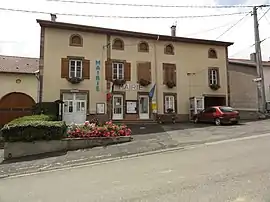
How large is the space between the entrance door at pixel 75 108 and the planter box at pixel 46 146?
346 inches

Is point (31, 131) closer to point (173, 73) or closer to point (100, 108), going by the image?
point (100, 108)

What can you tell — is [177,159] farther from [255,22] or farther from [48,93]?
[255,22]

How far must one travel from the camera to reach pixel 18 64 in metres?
28.2

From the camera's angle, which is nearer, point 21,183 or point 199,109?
point 21,183

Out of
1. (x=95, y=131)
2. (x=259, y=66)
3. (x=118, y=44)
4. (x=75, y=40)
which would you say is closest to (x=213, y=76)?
(x=259, y=66)

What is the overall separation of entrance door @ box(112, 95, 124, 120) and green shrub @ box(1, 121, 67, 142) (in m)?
10.3

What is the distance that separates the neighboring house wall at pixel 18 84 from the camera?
25930 mm

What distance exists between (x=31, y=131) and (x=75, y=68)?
1047 centimetres

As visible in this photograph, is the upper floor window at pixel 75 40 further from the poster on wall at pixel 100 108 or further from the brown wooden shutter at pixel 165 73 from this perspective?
the brown wooden shutter at pixel 165 73

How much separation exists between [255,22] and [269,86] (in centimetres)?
965

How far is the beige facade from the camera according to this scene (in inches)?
866

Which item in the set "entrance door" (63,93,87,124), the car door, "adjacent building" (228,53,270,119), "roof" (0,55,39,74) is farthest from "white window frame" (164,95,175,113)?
"roof" (0,55,39,74)

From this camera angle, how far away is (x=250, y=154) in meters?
9.33

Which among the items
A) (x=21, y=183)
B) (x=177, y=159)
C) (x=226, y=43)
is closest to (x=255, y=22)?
(x=226, y=43)
